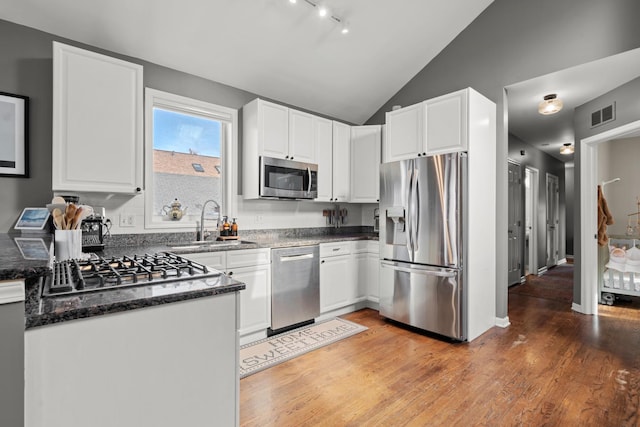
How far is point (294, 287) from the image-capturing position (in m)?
3.25

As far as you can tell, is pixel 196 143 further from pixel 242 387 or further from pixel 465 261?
pixel 465 261

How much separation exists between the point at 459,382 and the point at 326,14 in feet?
11.0

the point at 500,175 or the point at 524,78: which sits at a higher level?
the point at 524,78

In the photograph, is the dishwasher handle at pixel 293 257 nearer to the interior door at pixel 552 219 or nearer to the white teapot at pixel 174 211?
the white teapot at pixel 174 211

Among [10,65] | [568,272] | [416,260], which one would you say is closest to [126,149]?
[10,65]

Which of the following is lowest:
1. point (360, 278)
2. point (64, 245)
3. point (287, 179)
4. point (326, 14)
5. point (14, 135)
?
point (360, 278)

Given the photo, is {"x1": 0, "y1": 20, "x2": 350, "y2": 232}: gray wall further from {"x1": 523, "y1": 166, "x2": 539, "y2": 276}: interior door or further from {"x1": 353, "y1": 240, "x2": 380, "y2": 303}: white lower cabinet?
{"x1": 523, "y1": 166, "x2": 539, "y2": 276}: interior door

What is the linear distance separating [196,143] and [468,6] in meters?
3.25

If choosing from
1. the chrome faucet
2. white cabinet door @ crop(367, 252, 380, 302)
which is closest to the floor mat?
white cabinet door @ crop(367, 252, 380, 302)

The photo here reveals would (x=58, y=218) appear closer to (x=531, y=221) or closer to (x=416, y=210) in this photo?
(x=416, y=210)

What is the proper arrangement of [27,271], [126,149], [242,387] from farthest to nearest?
[126,149] → [242,387] → [27,271]

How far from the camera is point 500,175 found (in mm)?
3428

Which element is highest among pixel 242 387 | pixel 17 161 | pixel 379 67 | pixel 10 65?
pixel 379 67

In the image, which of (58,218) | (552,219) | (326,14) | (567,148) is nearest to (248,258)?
(58,218)
